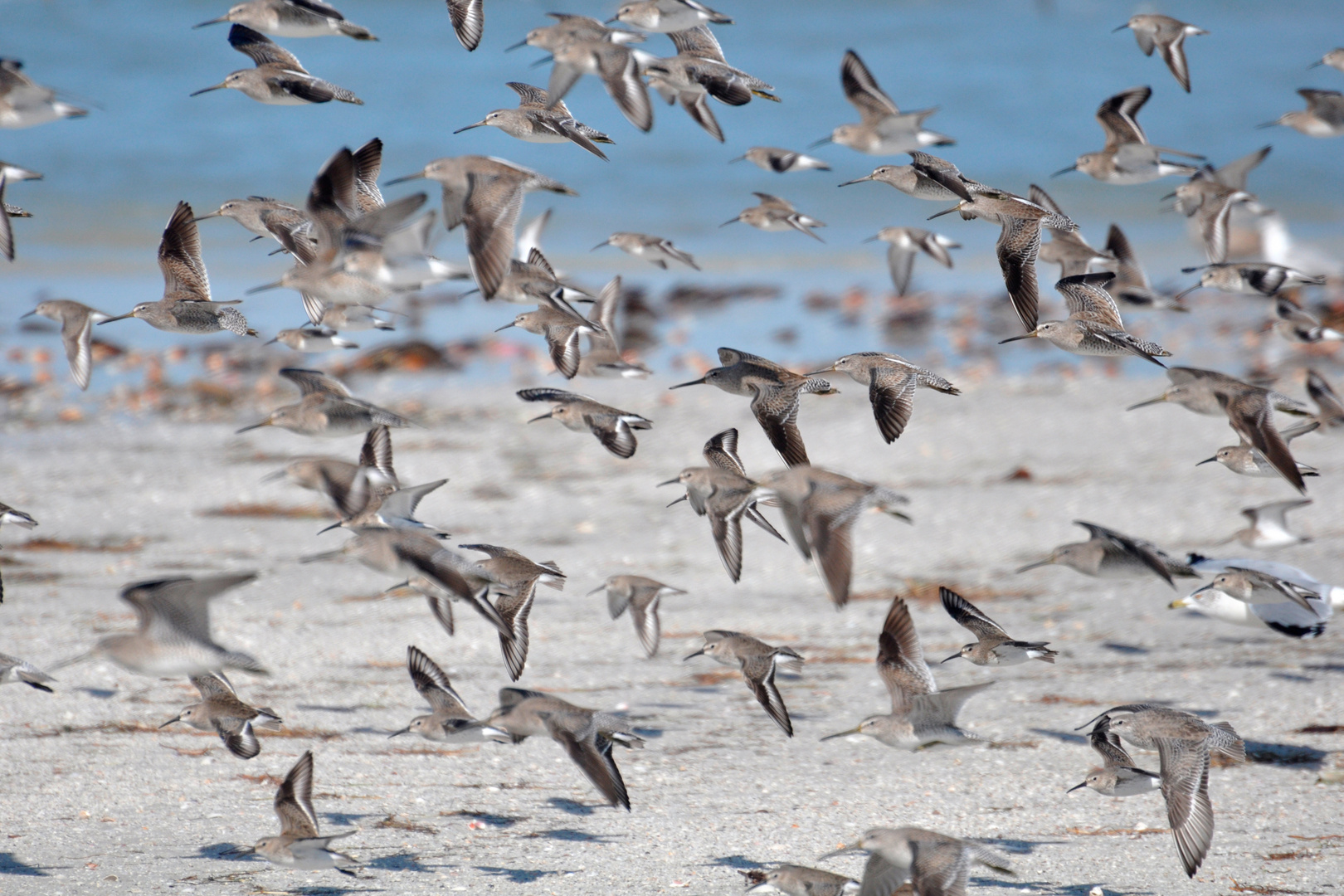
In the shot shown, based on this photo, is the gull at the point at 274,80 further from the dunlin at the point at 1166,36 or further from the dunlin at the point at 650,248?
the dunlin at the point at 1166,36

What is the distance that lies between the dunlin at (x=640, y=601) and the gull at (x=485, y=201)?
1.32 meters

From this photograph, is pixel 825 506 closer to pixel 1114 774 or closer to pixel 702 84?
pixel 1114 774

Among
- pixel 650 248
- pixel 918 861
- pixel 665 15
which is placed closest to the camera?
pixel 918 861

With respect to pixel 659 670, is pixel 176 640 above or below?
above

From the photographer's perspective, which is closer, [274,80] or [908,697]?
[908,697]

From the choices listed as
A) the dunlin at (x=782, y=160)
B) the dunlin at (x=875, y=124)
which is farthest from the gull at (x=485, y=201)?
the dunlin at (x=875, y=124)

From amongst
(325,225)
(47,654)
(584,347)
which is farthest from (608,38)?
(47,654)

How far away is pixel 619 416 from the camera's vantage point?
166 inches

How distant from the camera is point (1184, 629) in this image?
589 centimetres

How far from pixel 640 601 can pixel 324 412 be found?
1268mm

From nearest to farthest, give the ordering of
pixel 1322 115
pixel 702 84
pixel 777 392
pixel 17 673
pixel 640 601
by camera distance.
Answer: pixel 17 673 → pixel 777 392 → pixel 702 84 → pixel 640 601 → pixel 1322 115

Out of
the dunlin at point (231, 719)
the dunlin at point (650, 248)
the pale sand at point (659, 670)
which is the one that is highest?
the dunlin at point (650, 248)

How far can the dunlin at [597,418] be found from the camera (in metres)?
4.12

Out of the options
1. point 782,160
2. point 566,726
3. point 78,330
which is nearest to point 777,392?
point 566,726
